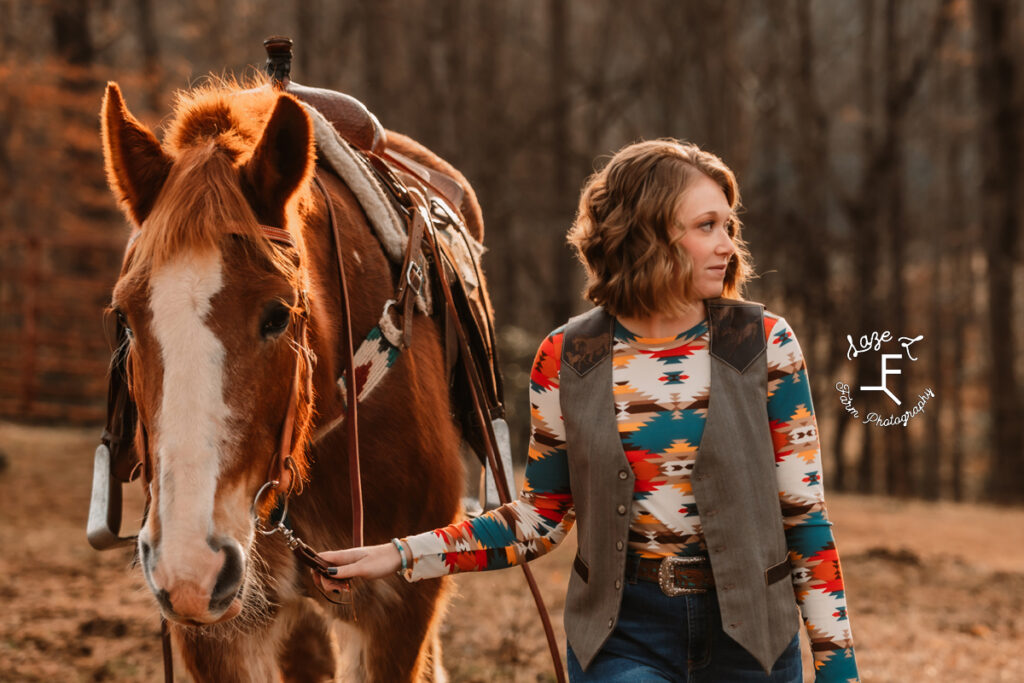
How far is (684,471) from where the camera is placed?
1.86 meters

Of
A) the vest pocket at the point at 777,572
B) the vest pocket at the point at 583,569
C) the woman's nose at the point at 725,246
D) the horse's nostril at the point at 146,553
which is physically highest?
the woman's nose at the point at 725,246

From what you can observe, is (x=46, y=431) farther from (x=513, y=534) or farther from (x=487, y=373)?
(x=513, y=534)

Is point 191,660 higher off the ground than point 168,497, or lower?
lower

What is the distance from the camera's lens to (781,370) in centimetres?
186

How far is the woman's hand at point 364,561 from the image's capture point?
191 centimetres

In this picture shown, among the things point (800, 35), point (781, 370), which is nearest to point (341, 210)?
point (781, 370)

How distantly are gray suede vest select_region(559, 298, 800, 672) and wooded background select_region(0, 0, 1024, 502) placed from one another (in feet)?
32.9

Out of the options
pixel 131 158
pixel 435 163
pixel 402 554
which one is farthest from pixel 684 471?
pixel 435 163

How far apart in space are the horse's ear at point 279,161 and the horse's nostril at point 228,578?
0.70 meters

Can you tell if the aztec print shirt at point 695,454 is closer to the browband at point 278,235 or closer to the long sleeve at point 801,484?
the long sleeve at point 801,484

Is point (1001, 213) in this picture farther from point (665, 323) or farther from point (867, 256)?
point (665, 323)

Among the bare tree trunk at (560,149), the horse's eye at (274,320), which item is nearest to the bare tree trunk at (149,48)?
the bare tree trunk at (560,149)

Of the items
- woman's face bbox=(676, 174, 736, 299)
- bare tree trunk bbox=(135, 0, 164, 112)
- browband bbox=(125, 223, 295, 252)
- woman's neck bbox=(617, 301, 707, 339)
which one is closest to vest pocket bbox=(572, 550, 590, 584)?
woman's neck bbox=(617, 301, 707, 339)

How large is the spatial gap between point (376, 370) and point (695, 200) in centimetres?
99
